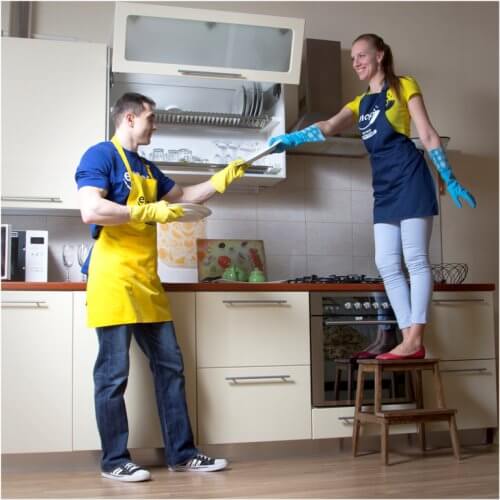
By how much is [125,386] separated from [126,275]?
0.43m

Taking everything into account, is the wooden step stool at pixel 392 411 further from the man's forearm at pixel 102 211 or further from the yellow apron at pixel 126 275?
the man's forearm at pixel 102 211

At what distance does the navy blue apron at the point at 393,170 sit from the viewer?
283 cm

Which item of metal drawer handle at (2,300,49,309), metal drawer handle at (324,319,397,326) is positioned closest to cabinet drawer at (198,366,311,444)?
metal drawer handle at (324,319,397,326)

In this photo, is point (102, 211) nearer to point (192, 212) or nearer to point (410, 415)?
point (192, 212)

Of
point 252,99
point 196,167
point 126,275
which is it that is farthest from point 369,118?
point 126,275

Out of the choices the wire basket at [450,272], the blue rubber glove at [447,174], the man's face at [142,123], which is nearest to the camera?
the man's face at [142,123]

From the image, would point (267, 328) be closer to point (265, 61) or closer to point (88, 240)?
point (88, 240)

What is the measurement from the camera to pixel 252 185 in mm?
3613

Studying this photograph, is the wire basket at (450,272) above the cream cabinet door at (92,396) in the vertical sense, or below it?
above

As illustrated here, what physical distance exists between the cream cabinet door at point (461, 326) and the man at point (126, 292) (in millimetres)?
1256

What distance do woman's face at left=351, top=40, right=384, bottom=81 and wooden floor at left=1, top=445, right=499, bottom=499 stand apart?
1.65 m

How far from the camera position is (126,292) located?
2.55 meters

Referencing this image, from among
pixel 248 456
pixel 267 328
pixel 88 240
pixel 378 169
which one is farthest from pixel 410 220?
pixel 88 240

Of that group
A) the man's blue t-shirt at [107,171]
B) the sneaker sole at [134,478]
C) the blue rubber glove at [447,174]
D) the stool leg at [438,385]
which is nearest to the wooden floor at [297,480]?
the sneaker sole at [134,478]
